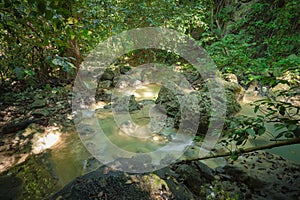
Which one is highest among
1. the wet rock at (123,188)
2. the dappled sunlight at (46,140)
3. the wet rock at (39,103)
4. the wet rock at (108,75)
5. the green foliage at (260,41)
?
the green foliage at (260,41)

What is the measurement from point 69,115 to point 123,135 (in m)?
1.59

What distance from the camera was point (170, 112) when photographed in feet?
14.3

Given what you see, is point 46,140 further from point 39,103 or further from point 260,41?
point 260,41

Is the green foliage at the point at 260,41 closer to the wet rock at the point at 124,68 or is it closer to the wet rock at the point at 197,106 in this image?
the wet rock at the point at 197,106

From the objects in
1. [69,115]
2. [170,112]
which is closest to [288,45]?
[170,112]

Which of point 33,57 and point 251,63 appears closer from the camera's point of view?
point 33,57

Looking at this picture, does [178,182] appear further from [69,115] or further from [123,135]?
[69,115]

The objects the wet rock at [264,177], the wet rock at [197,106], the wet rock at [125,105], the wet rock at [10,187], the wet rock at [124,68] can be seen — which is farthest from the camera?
the wet rock at [124,68]

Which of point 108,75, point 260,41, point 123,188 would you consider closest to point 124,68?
point 108,75

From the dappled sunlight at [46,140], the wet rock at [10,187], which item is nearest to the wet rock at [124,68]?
the dappled sunlight at [46,140]

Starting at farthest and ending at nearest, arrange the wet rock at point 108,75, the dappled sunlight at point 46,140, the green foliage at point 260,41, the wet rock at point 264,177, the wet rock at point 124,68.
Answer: the wet rock at point 124,68
the wet rock at point 108,75
the green foliage at point 260,41
the dappled sunlight at point 46,140
the wet rock at point 264,177

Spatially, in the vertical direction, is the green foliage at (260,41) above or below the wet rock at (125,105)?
above

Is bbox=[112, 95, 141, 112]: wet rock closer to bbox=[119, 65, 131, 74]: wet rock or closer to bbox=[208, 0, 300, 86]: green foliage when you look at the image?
bbox=[119, 65, 131, 74]: wet rock

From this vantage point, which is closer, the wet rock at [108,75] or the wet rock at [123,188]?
the wet rock at [123,188]
